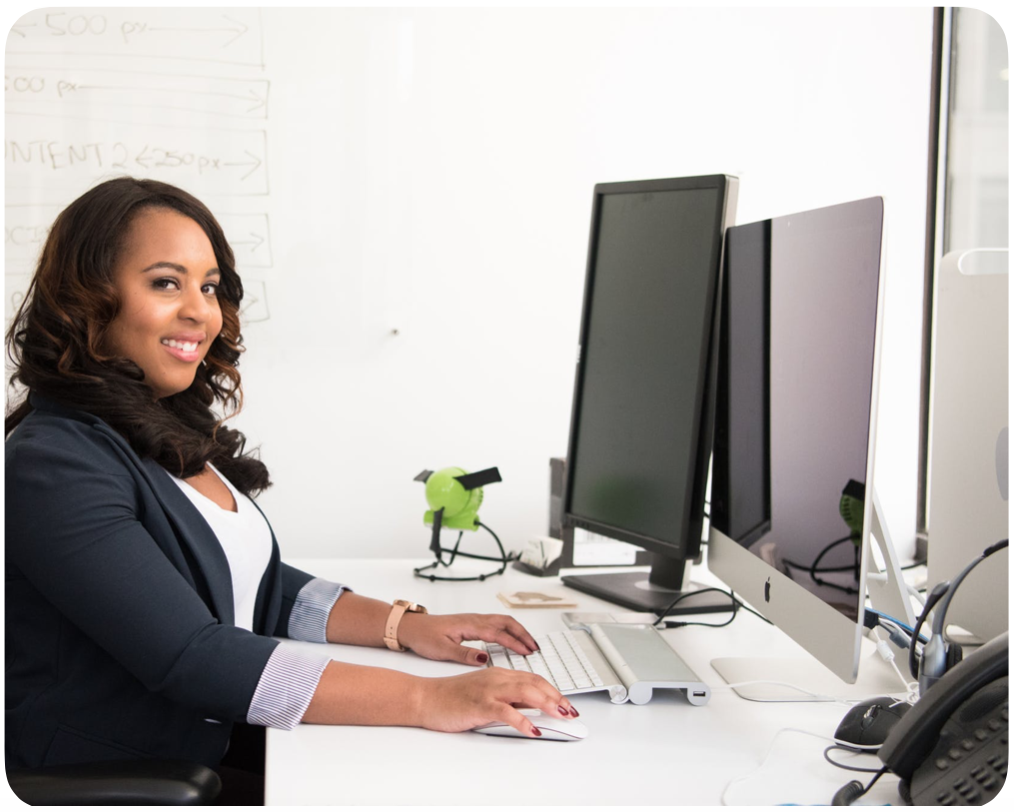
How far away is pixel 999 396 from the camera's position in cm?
119

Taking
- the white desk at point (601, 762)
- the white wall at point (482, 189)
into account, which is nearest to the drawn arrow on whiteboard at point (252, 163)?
the white wall at point (482, 189)

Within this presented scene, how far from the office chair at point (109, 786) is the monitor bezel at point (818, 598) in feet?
2.08

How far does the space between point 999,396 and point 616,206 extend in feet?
2.28

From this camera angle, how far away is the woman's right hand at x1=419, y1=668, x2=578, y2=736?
3.03 feet

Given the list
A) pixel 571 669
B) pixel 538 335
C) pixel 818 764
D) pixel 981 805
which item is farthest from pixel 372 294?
pixel 981 805

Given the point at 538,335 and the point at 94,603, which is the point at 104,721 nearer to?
the point at 94,603

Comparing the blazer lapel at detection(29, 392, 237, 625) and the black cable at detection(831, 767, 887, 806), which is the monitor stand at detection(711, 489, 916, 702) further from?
the blazer lapel at detection(29, 392, 237, 625)

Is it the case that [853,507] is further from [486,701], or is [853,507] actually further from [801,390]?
[486,701]

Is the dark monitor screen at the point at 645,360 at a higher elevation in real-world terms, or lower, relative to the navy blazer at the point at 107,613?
higher

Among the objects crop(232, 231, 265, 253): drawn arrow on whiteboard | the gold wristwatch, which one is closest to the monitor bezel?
the gold wristwatch

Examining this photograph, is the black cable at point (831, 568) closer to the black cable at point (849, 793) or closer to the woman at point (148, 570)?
the black cable at point (849, 793)

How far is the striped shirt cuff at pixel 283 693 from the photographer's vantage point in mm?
951

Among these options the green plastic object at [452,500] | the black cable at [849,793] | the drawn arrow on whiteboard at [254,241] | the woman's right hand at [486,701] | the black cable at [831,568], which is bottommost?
the black cable at [849,793]

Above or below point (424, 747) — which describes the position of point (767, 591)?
above
